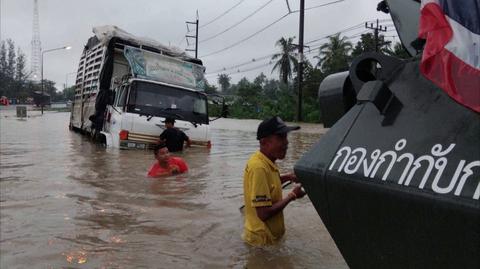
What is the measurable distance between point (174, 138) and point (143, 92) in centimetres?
147

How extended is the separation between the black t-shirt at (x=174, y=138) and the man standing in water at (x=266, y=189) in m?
7.85

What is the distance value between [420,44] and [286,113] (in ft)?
125

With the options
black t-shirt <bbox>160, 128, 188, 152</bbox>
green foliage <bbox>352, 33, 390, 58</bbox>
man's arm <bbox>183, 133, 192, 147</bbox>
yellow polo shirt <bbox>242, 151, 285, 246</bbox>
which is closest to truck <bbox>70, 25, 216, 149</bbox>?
man's arm <bbox>183, 133, 192, 147</bbox>

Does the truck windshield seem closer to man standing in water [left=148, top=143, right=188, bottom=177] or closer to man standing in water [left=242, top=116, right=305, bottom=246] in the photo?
man standing in water [left=148, top=143, right=188, bottom=177]

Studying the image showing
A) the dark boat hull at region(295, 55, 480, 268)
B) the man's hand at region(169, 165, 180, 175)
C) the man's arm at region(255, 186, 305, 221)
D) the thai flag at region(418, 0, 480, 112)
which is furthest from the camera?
the man's hand at region(169, 165, 180, 175)

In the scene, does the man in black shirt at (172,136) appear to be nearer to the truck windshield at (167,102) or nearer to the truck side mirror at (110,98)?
the truck windshield at (167,102)

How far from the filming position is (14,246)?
4.73 m

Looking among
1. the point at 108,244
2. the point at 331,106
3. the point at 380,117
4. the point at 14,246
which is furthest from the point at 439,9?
the point at 14,246

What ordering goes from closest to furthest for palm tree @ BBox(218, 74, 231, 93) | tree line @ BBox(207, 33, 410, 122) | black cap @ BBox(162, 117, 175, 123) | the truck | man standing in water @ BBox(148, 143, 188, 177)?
man standing in water @ BBox(148, 143, 188, 177)
black cap @ BBox(162, 117, 175, 123)
the truck
tree line @ BBox(207, 33, 410, 122)
palm tree @ BBox(218, 74, 231, 93)

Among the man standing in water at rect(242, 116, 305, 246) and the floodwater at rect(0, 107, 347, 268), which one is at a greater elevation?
the man standing in water at rect(242, 116, 305, 246)

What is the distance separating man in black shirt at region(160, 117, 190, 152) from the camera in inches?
458

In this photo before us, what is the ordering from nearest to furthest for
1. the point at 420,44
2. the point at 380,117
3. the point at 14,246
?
the point at 380,117 < the point at 420,44 < the point at 14,246

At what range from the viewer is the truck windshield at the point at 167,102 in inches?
→ 482

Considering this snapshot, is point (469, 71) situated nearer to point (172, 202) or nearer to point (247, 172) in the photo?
point (247, 172)
